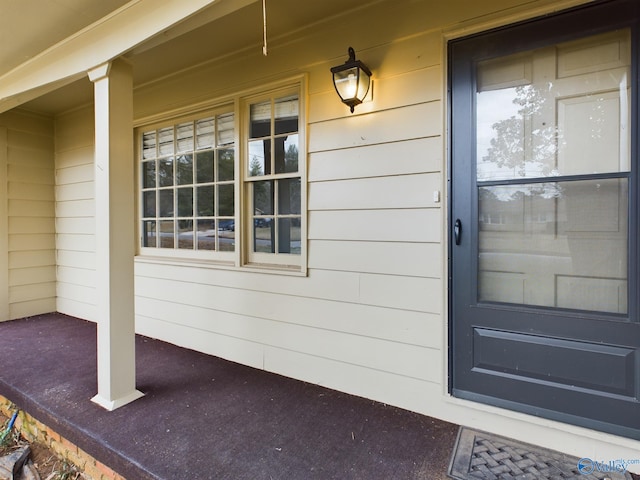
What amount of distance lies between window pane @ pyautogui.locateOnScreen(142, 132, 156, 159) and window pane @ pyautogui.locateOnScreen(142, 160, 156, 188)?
0.26ft

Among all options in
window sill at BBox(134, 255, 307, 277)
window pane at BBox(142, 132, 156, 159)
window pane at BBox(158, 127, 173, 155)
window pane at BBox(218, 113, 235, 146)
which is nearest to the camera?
window sill at BBox(134, 255, 307, 277)

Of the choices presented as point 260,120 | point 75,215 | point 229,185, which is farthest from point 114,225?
point 75,215

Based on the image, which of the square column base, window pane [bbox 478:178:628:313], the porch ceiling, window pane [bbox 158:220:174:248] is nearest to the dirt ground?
the square column base

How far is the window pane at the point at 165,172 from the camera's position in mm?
3434

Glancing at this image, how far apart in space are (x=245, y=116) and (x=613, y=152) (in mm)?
2359

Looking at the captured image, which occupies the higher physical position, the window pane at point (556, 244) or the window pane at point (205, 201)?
the window pane at point (205, 201)

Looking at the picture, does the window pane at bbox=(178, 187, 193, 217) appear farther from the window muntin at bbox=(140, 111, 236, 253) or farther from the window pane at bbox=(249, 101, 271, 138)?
the window pane at bbox=(249, 101, 271, 138)

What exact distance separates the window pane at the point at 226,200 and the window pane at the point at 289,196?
1.72 feet

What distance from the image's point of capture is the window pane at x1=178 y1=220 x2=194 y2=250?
329 cm

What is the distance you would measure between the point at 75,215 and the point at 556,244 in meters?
4.73

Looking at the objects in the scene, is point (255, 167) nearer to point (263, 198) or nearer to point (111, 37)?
point (263, 198)

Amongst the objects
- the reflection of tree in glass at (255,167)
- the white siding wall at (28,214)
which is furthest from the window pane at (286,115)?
the white siding wall at (28,214)

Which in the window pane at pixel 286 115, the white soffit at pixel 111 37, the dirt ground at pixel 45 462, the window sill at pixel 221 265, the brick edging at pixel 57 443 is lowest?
the dirt ground at pixel 45 462

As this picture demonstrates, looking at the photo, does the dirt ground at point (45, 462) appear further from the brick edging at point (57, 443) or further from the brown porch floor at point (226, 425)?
the brown porch floor at point (226, 425)
